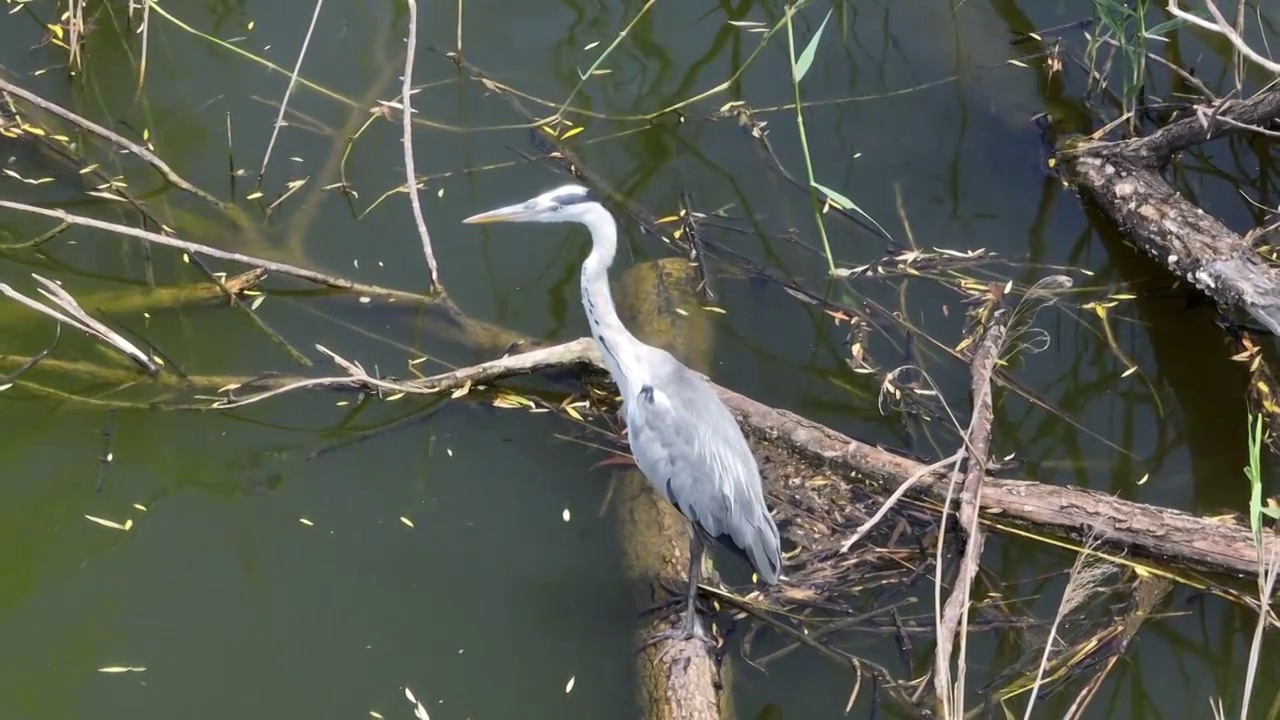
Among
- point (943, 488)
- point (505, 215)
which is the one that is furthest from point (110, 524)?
point (943, 488)

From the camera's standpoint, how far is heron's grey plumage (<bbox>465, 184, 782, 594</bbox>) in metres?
2.34

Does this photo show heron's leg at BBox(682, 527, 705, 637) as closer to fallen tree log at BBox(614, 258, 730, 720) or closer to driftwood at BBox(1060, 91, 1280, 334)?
fallen tree log at BBox(614, 258, 730, 720)

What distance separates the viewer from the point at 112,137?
2.79 metres

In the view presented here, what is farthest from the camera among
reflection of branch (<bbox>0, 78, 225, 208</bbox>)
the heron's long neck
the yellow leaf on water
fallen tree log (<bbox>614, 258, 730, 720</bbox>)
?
reflection of branch (<bbox>0, 78, 225, 208</bbox>)

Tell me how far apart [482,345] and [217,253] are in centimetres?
81

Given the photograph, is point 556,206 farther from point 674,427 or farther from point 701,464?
point 701,464

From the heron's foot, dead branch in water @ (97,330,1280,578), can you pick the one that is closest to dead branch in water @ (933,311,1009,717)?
dead branch in water @ (97,330,1280,578)

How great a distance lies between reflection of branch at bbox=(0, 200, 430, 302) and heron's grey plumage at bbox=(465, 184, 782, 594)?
0.70 meters

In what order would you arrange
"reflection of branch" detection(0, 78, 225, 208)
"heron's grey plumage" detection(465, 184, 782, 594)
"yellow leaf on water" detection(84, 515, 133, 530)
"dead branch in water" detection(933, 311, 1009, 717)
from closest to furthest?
"dead branch in water" detection(933, 311, 1009, 717) → "heron's grey plumage" detection(465, 184, 782, 594) → "yellow leaf on water" detection(84, 515, 133, 530) → "reflection of branch" detection(0, 78, 225, 208)

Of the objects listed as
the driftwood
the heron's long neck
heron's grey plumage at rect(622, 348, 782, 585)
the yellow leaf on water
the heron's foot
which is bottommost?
the yellow leaf on water

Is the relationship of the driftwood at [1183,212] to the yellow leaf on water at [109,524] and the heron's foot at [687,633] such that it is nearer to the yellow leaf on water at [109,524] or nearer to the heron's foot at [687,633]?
the heron's foot at [687,633]

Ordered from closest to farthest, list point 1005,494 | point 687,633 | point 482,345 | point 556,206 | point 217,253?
point 687,633, point 556,206, point 1005,494, point 217,253, point 482,345

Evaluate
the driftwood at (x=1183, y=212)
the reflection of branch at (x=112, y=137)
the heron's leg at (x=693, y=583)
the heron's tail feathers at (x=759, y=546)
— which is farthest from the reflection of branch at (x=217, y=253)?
the driftwood at (x=1183, y=212)

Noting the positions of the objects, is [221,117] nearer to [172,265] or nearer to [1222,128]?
[172,265]
